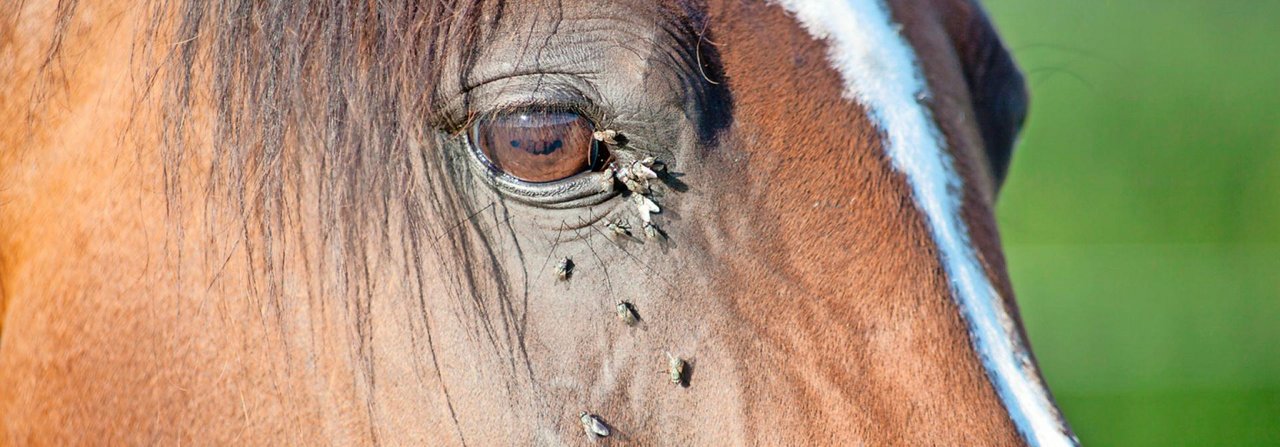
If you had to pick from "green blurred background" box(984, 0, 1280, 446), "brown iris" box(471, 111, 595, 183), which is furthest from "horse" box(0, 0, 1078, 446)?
"green blurred background" box(984, 0, 1280, 446)

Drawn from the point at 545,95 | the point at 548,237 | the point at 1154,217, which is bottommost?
the point at 1154,217

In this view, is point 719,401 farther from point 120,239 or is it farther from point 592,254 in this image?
point 120,239

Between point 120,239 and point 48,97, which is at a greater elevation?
point 48,97

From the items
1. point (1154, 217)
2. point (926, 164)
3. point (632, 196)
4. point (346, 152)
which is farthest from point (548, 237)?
point (1154, 217)

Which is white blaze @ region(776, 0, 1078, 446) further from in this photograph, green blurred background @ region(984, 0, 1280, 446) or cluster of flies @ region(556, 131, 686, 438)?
green blurred background @ region(984, 0, 1280, 446)

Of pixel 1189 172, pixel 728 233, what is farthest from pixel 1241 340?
pixel 728 233

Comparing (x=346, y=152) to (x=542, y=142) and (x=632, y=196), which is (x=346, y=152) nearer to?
(x=542, y=142)

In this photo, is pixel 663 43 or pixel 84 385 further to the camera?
pixel 84 385
